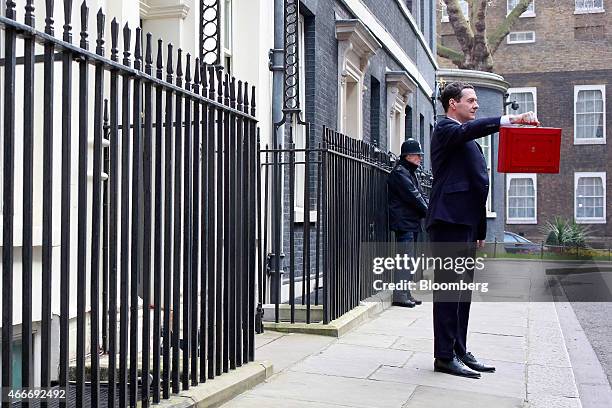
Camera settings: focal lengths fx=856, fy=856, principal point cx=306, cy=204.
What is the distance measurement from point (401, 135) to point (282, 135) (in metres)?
9.95

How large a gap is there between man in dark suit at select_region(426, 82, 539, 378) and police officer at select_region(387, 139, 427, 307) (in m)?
3.67

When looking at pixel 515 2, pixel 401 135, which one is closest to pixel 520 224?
pixel 515 2

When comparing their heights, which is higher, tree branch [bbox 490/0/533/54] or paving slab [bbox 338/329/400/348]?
Answer: tree branch [bbox 490/0/533/54]

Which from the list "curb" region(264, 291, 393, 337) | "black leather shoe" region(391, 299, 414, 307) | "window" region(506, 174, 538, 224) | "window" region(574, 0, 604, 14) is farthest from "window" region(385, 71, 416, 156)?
"window" region(574, 0, 604, 14)

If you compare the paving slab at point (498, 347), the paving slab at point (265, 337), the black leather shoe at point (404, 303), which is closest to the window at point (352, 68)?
the black leather shoe at point (404, 303)

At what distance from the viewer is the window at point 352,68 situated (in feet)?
41.4

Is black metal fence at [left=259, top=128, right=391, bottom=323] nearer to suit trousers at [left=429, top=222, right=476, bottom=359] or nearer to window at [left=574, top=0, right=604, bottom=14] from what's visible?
suit trousers at [left=429, top=222, right=476, bottom=359]

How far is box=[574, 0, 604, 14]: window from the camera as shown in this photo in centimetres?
3997

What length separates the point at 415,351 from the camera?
687 centimetres

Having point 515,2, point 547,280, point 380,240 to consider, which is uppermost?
point 515,2

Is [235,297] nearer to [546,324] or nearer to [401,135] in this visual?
[546,324]

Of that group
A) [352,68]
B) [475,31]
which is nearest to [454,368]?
[352,68]

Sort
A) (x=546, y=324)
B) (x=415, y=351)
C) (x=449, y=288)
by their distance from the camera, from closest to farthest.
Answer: (x=449, y=288)
(x=415, y=351)
(x=546, y=324)

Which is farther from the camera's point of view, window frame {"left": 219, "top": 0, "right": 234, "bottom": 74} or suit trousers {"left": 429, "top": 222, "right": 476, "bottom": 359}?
window frame {"left": 219, "top": 0, "right": 234, "bottom": 74}
